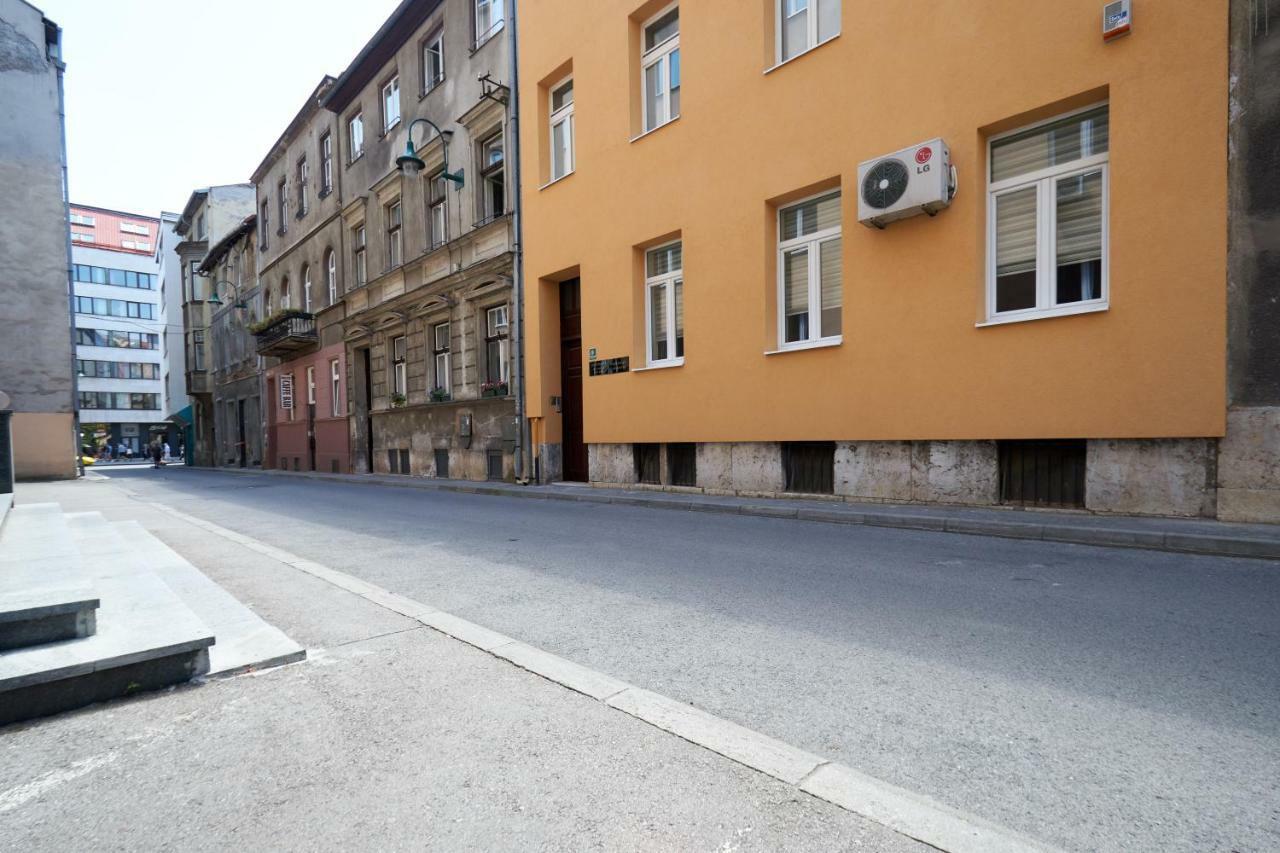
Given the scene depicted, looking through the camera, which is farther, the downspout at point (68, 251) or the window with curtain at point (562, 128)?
the downspout at point (68, 251)

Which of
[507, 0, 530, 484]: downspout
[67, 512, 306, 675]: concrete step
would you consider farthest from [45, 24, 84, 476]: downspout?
[67, 512, 306, 675]: concrete step

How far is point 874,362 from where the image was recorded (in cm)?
835

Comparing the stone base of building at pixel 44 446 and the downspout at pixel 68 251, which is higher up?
the downspout at pixel 68 251

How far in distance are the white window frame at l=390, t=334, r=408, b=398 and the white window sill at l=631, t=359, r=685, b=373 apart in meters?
9.72

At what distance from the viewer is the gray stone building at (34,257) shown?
18.6 metres

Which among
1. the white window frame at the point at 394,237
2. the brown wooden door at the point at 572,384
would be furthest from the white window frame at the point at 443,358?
the brown wooden door at the point at 572,384

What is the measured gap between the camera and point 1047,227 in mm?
7199

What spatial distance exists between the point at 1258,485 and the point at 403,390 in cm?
1822

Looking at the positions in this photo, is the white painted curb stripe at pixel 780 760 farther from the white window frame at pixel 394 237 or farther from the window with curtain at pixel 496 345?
the white window frame at pixel 394 237

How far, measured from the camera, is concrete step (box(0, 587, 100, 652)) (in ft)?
9.16

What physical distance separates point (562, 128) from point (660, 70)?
3059 mm

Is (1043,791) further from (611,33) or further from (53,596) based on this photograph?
(611,33)

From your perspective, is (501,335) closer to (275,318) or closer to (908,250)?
(908,250)

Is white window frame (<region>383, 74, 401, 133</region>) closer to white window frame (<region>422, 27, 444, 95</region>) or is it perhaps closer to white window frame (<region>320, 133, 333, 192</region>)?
white window frame (<region>422, 27, 444, 95</region>)
